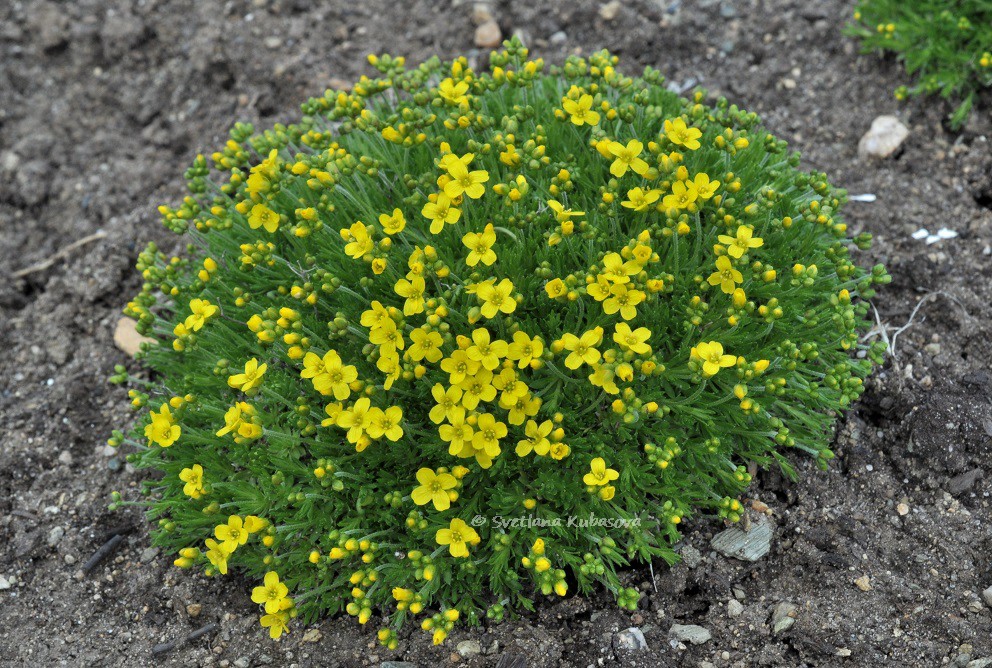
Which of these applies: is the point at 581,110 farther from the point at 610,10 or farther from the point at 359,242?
the point at 610,10

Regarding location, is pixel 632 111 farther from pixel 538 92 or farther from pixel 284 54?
pixel 284 54

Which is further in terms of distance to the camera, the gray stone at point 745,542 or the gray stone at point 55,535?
the gray stone at point 55,535

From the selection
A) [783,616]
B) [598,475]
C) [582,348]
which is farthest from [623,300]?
[783,616]

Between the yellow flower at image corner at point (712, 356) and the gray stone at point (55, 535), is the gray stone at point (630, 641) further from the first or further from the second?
the gray stone at point (55, 535)

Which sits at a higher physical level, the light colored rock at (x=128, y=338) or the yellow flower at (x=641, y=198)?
the yellow flower at (x=641, y=198)

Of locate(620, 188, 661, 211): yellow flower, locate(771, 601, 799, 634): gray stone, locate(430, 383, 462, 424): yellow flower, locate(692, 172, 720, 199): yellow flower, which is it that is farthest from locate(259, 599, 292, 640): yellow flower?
locate(692, 172, 720, 199): yellow flower

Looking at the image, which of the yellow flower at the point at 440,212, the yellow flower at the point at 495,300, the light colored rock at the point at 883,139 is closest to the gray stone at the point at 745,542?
the yellow flower at the point at 495,300

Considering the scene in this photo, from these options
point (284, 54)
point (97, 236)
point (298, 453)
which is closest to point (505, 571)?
point (298, 453)
